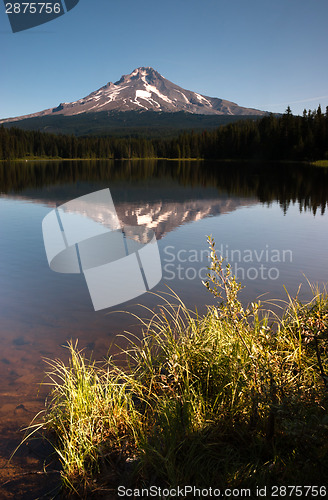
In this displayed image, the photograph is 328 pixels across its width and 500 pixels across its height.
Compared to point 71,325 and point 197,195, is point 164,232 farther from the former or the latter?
point 197,195

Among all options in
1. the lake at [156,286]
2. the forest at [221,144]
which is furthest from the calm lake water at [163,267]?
the forest at [221,144]

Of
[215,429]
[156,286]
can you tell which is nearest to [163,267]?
[156,286]

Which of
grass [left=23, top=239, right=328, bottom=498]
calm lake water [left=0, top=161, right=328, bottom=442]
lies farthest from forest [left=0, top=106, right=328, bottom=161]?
grass [left=23, top=239, right=328, bottom=498]

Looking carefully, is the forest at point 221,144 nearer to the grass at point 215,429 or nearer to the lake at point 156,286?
the lake at point 156,286

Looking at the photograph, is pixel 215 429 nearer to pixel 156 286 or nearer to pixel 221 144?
pixel 156 286

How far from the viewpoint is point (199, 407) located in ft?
13.0

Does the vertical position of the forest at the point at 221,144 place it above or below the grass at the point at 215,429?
above

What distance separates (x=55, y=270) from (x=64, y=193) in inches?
977

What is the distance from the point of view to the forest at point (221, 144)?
99375 mm

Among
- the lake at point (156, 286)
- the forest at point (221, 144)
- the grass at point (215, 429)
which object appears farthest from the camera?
the forest at point (221, 144)

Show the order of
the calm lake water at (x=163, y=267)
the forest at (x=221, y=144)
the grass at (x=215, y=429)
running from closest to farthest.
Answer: the grass at (x=215, y=429)
the calm lake water at (x=163, y=267)
the forest at (x=221, y=144)

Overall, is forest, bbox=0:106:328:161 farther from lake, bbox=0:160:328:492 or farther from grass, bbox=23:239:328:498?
grass, bbox=23:239:328:498

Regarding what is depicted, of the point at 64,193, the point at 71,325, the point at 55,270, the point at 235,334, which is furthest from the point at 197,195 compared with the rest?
the point at 235,334

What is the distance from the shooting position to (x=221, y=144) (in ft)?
457
